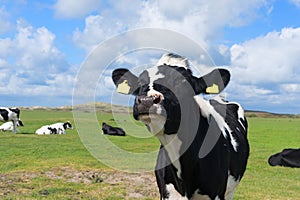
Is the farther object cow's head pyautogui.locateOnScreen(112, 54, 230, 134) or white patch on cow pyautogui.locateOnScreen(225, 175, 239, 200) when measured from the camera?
white patch on cow pyautogui.locateOnScreen(225, 175, 239, 200)

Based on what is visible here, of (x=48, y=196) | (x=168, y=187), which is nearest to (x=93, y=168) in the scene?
(x=48, y=196)

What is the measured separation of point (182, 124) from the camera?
15.3 feet

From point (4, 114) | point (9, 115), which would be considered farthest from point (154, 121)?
point (4, 114)

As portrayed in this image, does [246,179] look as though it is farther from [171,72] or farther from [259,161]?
[171,72]

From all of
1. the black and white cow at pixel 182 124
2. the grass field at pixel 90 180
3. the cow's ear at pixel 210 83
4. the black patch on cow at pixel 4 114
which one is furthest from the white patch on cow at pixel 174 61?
the black patch on cow at pixel 4 114

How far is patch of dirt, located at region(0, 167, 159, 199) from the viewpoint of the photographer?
1017 centimetres

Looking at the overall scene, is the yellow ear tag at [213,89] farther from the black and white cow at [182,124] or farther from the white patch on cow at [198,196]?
the white patch on cow at [198,196]

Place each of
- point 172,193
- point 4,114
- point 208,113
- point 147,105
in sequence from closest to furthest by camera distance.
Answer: point 147,105
point 172,193
point 208,113
point 4,114

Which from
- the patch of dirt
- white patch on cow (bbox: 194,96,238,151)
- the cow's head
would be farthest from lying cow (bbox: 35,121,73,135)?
the cow's head

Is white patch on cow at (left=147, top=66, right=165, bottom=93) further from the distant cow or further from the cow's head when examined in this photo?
the distant cow

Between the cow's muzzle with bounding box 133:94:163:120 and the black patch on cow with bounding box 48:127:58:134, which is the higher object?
the cow's muzzle with bounding box 133:94:163:120

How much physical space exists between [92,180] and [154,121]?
25.8 feet

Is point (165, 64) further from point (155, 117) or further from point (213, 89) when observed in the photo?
point (155, 117)

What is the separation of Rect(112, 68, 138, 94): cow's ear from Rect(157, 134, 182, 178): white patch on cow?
67cm
